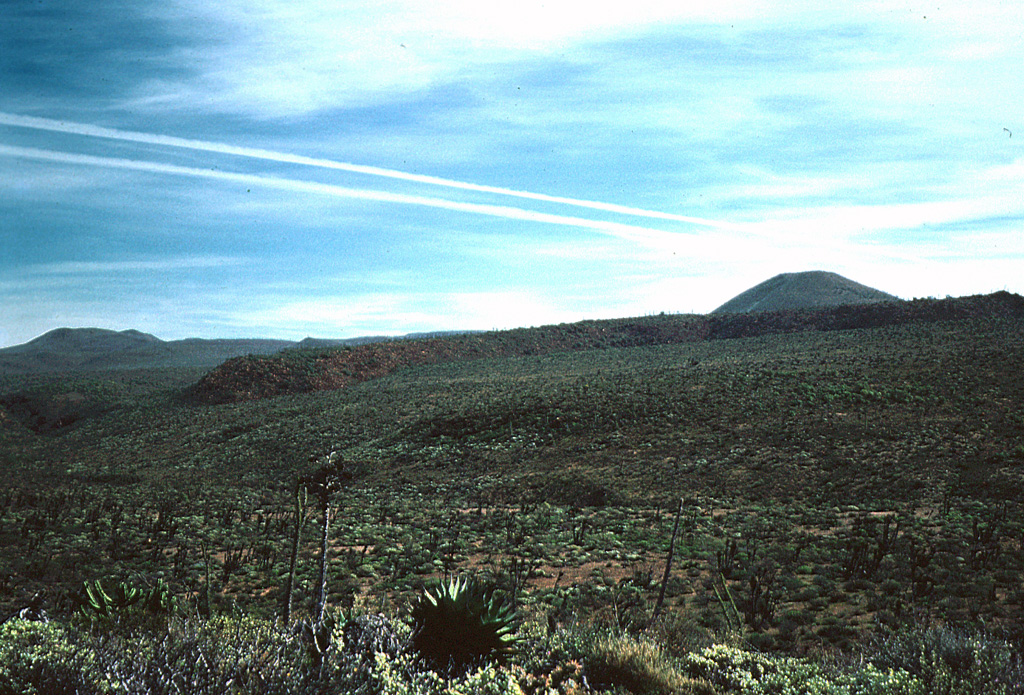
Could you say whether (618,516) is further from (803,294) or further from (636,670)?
(803,294)

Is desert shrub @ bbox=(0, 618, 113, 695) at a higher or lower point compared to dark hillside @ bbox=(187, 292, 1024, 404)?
lower

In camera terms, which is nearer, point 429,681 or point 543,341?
point 429,681

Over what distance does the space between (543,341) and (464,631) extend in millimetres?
65948

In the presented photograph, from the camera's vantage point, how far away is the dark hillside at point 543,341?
2095 inches

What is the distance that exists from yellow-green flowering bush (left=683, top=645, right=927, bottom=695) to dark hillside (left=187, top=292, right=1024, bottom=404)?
48.9 m

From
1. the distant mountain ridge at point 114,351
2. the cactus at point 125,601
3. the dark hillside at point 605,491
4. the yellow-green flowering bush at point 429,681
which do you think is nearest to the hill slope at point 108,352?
the distant mountain ridge at point 114,351

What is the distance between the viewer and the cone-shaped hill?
3780 inches

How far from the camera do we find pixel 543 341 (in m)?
72.4

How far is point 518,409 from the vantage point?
112 ft

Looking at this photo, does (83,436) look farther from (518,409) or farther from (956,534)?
(956,534)

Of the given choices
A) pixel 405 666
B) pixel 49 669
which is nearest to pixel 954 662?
pixel 405 666

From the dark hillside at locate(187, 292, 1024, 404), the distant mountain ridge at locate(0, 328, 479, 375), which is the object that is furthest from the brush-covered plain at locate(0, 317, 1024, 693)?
the distant mountain ridge at locate(0, 328, 479, 375)

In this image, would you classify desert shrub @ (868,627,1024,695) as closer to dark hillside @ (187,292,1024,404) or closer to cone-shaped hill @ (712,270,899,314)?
dark hillside @ (187,292,1024,404)

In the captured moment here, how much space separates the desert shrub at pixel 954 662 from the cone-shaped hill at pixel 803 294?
88.3 meters
